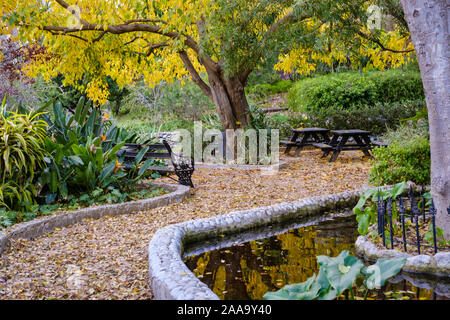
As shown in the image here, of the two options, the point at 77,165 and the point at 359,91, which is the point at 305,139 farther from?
the point at 77,165

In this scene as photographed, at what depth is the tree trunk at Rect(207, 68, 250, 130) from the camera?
10.7m

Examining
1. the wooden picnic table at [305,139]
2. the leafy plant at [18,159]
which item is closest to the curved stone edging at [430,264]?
the leafy plant at [18,159]

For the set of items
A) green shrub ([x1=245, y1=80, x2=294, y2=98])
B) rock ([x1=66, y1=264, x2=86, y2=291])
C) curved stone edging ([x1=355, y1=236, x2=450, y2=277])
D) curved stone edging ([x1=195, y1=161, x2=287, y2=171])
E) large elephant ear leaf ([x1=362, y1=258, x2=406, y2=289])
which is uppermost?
green shrub ([x1=245, y1=80, x2=294, y2=98])

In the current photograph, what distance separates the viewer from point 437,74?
4270 millimetres

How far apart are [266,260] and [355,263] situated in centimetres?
181

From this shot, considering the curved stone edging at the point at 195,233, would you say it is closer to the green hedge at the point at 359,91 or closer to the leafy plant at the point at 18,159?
the leafy plant at the point at 18,159

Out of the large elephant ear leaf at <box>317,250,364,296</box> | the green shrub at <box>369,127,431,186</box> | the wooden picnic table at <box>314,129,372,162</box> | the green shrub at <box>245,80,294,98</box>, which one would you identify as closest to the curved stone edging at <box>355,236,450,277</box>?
the large elephant ear leaf at <box>317,250,364,296</box>

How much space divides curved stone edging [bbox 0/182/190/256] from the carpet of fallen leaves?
4.3 inches

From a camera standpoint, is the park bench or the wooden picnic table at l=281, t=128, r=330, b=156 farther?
the wooden picnic table at l=281, t=128, r=330, b=156

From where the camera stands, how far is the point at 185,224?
5.27 m

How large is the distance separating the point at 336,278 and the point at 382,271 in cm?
32

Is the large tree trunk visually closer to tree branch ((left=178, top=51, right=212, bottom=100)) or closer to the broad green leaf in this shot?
the broad green leaf

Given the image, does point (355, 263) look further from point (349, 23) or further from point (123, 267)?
point (349, 23)
